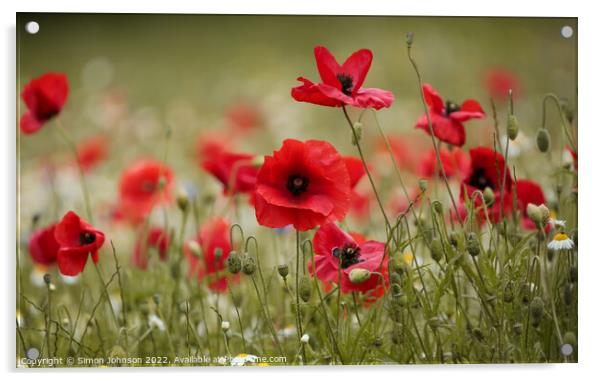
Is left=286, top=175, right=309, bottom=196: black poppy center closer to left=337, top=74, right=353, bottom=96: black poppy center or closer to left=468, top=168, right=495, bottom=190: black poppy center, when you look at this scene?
left=337, top=74, right=353, bottom=96: black poppy center

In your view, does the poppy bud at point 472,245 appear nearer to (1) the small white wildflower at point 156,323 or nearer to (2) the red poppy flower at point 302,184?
(2) the red poppy flower at point 302,184

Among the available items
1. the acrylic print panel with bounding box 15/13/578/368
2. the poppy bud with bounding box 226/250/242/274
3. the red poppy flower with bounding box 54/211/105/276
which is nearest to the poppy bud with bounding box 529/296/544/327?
the acrylic print panel with bounding box 15/13/578/368

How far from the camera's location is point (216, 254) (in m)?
2.20

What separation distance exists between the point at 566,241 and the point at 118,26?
1086 millimetres

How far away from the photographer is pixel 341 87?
6.56 ft

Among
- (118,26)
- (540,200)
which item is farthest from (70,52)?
(540,200)

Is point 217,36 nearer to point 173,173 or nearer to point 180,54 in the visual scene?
point 180,54

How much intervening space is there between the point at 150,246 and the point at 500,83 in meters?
0.93

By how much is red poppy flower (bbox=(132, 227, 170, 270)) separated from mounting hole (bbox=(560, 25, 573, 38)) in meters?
1.04

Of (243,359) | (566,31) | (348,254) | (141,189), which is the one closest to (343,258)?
(348,254)

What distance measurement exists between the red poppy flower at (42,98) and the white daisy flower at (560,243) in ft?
3.67

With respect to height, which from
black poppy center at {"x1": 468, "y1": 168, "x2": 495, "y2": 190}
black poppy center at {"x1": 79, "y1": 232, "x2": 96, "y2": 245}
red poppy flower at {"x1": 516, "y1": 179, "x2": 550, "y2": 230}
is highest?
black poppy center at {"x1": 468, "y1": 168, "x2": 495, "y2": 190}

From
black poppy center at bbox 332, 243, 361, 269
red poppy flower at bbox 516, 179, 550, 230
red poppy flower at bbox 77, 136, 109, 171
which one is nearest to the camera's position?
black poppy center at bbox 332, 243, 361, 269

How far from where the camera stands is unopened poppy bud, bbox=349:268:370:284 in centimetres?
194
